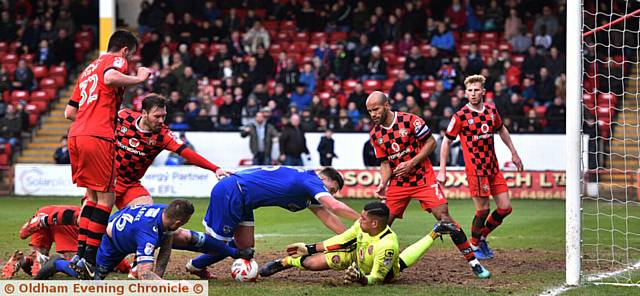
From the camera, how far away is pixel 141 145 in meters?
10.2

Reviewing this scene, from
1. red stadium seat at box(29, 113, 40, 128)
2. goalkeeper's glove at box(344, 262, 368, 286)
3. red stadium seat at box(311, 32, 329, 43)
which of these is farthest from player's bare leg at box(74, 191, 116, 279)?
red stadium seat at box(311, 32, 329, 43)

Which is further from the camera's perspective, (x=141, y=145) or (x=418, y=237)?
(x=418, y=237)

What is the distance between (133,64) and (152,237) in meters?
19.3

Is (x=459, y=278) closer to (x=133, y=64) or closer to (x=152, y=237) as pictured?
(x=152, y=237)

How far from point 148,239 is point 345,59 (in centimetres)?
1811

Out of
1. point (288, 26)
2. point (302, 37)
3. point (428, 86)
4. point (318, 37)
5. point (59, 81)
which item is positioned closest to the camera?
point (428, 86)

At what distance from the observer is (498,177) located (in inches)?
447

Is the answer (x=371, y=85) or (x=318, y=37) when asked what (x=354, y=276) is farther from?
(x=318, y=37)

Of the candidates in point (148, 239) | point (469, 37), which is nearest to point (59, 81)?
point (469, 37)

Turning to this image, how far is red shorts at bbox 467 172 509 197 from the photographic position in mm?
11227

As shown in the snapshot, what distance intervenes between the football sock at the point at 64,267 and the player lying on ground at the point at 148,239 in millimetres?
78

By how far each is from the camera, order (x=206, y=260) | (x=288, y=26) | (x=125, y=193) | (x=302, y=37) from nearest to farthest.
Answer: (x=206, y=260) < (x=125, y=193) < (x=302, y=37) < (x=288, y=26)

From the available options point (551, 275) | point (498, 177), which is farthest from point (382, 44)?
point (551, 275)

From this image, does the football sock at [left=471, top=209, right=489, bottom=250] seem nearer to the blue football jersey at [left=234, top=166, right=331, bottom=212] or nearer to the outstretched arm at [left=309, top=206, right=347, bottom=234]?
the outstretched arm at [left=309, top=206, right=347, bottom=234]
